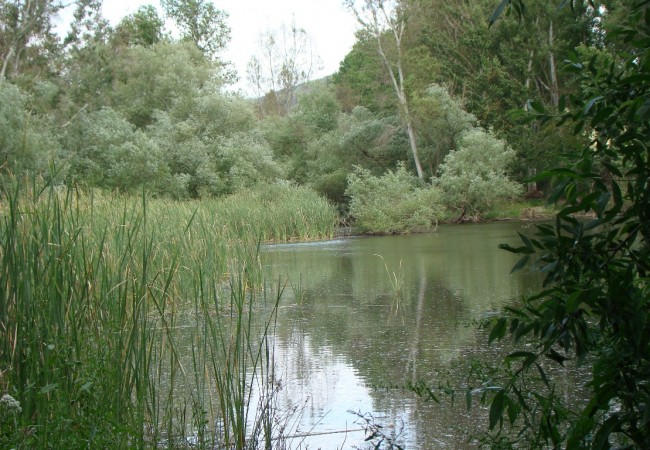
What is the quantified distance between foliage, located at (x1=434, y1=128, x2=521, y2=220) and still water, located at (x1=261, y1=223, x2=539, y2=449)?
7.49m

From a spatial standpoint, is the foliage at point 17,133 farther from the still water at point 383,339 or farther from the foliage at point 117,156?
the still water at point 383,339

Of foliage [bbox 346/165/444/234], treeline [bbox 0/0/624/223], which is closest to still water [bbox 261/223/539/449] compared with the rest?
foliage [bbox 346/165/444/234]

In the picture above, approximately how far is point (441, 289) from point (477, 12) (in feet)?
54.0

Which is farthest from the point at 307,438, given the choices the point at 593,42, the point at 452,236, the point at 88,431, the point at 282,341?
the point at 593,42

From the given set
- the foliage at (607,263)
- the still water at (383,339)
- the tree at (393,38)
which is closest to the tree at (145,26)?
the tree at (393,38)

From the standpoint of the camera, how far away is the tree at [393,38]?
822 inches

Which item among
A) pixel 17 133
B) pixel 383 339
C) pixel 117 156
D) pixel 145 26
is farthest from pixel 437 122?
pixel 383 339

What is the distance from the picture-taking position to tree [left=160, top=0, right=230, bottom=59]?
3256 cm

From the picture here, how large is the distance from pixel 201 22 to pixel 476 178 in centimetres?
1934

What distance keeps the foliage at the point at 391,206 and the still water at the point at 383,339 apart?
528cm

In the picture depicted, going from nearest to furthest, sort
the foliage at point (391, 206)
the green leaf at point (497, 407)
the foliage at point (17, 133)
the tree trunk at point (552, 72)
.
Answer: the green leaf at point (497, 407) < the foliage at point (17, 133) < the foliage at point (391, 206) < the tree trunk at point (552, 72)

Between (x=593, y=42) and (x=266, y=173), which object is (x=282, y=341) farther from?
(x=593, y=42)

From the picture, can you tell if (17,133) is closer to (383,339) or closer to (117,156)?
(117,156)

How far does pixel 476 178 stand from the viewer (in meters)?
17.5
